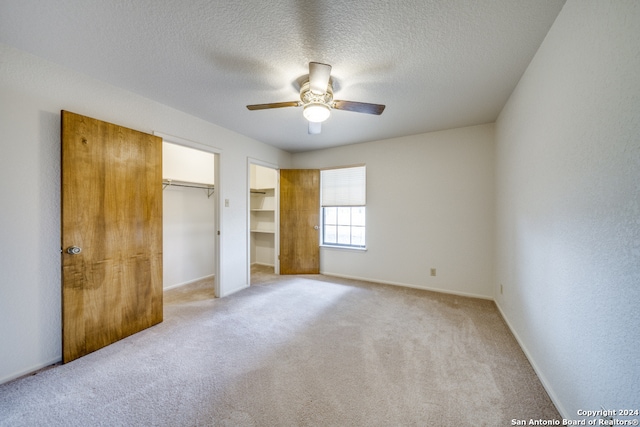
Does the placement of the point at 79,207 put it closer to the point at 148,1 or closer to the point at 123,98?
the point at 123,98

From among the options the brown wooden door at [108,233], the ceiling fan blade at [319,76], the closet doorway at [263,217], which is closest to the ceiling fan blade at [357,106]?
the ceiling fan blade at [319,76]

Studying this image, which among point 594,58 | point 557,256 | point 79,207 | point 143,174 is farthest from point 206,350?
point 594,58

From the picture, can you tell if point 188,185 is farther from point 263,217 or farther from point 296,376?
point 296,376

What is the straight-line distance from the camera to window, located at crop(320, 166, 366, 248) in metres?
4.29

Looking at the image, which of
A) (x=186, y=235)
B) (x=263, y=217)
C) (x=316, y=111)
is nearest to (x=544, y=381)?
(x=316, y=111)

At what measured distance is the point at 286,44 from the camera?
1.73 meters

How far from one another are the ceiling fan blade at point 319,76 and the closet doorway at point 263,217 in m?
3.29

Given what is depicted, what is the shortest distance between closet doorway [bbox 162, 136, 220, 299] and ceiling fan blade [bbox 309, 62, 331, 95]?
7.06 ft

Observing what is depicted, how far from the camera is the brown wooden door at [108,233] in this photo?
1.96 meters

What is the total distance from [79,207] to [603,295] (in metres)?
3.54

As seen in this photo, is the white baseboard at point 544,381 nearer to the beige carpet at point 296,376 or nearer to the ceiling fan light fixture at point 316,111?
the beige carpet at point 296,376

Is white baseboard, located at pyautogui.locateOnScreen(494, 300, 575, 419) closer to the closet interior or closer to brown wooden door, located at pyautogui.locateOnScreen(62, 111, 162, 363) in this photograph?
brown wooden door, located at pyautogui.locateOnScreen(62, 111, 162, 363)

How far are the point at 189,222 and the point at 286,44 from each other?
345 centimetres

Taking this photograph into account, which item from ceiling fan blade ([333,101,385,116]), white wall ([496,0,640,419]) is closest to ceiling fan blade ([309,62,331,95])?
ceiling fan blade ([333,101,385,116])
